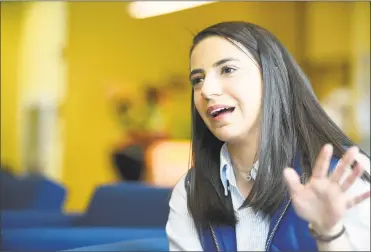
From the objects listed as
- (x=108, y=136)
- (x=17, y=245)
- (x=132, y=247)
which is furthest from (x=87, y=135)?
(x=132, y=247)

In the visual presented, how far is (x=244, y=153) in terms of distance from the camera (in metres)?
1.65

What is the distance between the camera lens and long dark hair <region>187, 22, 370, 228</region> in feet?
5.06

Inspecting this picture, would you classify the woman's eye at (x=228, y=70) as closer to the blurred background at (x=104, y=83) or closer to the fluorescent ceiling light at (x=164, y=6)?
the fluorescent ceiling light at (x=164, y=6)

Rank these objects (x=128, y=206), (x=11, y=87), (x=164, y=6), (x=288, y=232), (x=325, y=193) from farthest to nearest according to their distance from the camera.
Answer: (x=11, y=87) → (x=164, y=6) → (x=128, y=206) → (x=288, y=232) → (x=325, y=193)

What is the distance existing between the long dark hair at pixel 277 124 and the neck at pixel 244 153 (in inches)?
2.2

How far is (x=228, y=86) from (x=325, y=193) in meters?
0.41

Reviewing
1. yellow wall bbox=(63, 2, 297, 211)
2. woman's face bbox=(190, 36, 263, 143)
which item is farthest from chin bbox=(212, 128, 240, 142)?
yellow wall bbox=(63, 2, 297, 211)

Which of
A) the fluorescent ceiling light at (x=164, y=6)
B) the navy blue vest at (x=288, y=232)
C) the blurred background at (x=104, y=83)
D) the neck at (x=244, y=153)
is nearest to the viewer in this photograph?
the navy blue vest at (x=288, y=232)

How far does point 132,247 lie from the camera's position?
207 cm

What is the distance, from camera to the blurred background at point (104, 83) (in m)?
8.66

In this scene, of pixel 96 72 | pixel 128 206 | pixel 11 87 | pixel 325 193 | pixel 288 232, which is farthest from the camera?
pixel 11 87

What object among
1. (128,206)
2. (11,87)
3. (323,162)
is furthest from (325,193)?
(11,87)

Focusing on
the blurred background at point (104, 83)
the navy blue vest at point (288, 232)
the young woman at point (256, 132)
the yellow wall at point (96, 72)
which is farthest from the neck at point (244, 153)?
the yellow wall at point (96, 72)

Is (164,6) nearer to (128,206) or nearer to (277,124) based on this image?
(128,206)
